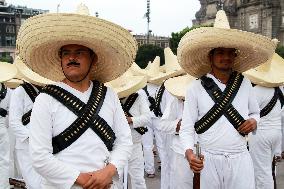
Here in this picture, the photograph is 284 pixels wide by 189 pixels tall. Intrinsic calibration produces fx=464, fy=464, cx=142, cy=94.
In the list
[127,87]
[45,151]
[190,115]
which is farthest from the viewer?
[127,87]

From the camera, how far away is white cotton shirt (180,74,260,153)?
4.49 m

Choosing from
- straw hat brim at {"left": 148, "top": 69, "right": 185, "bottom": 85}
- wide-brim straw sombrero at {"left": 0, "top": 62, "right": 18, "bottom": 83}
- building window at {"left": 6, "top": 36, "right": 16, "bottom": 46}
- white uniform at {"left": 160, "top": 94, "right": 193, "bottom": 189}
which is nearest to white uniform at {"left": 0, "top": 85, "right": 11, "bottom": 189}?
wide-brim straw sombrero at {"left": 0, "top": 62, "right": 18, "bottom": 83}

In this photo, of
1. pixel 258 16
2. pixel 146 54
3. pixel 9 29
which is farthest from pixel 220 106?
pixel 9 29

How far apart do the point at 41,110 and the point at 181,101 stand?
329 cm

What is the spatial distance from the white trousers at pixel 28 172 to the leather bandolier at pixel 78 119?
7.40 feet

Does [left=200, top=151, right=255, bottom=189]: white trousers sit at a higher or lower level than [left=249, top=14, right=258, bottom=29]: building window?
lower

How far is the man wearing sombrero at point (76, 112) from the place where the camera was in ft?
10.9

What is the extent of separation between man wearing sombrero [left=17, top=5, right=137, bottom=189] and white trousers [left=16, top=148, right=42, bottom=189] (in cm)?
218

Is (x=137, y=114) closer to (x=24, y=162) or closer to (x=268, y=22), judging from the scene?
(x=24, y=162)

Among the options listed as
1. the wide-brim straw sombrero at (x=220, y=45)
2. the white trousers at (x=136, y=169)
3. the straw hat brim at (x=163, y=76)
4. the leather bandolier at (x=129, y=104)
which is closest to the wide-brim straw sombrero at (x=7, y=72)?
the leather bandolier at (x=129, y=104)

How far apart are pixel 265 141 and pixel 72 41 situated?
4.49m

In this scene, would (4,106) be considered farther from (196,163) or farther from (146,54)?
(146,54)

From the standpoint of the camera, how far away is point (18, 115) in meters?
5.96

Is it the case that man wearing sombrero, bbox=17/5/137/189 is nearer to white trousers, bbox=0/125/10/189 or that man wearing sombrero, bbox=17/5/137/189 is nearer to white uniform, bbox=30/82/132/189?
white uniform, bbox=30/82/132/189
